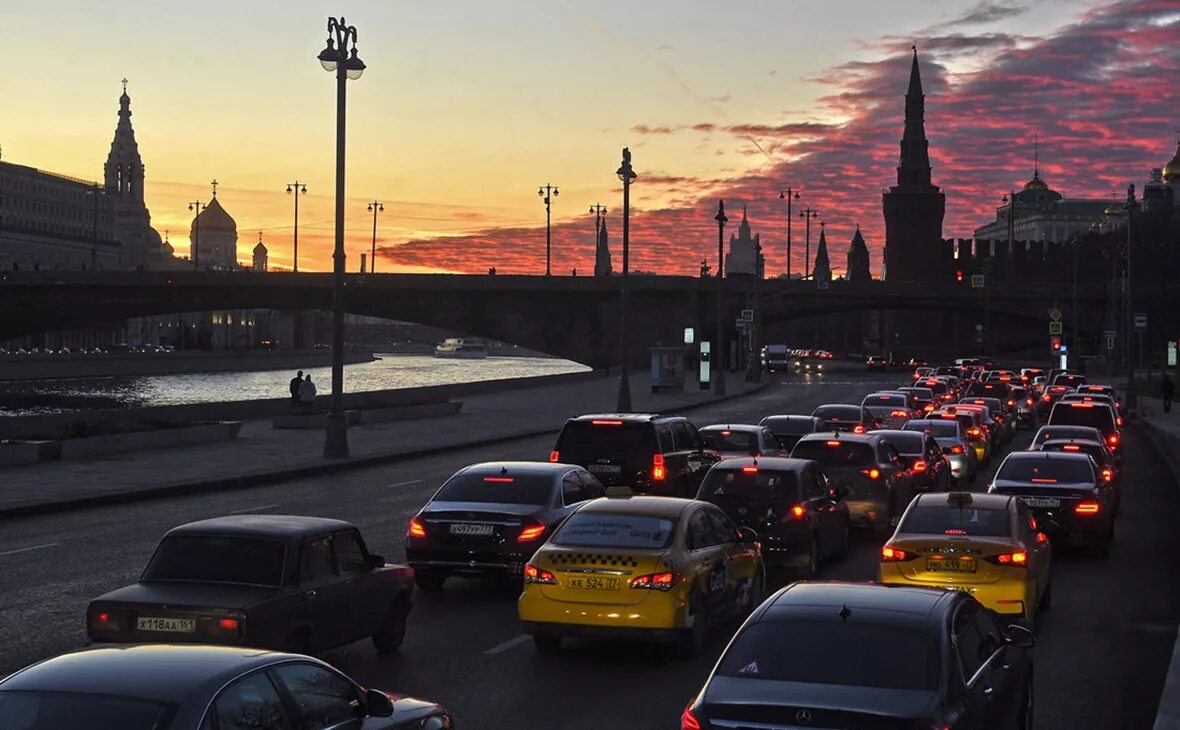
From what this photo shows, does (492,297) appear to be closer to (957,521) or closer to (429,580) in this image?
(429,580)

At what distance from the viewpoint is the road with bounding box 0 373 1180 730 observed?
1214 centimetres

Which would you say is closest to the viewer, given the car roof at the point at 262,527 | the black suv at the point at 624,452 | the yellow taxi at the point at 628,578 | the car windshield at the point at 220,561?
the car windshield at the point at 220,561

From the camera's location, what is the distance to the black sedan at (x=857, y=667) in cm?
775

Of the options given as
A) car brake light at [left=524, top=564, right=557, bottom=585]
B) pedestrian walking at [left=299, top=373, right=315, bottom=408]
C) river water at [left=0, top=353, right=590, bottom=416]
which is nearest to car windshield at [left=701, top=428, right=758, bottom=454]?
car brake light at [left=524, top=564, right=557, bottom=585]

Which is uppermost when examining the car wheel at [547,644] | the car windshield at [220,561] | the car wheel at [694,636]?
→ the car windshield at [220,561]

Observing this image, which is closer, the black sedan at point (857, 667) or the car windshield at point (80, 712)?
the car windshield at point (80, 712)

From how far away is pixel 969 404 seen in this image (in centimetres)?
4306

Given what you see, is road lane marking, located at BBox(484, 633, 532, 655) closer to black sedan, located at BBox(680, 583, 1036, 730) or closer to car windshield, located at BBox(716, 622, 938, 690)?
black sedan, located at BBox(680, 583, 1036, 730)

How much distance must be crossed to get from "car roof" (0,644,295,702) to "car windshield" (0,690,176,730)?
0.04 metres

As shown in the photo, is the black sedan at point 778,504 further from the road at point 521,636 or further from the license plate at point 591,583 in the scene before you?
the license plate at point 591,583

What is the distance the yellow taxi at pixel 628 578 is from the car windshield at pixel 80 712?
7652mm

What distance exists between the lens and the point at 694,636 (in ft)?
45.4

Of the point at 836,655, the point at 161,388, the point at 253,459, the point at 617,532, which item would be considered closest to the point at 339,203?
the point at 253,459

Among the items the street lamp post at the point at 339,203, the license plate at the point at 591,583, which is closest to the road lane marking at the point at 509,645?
the license plate at the point at 591,583
